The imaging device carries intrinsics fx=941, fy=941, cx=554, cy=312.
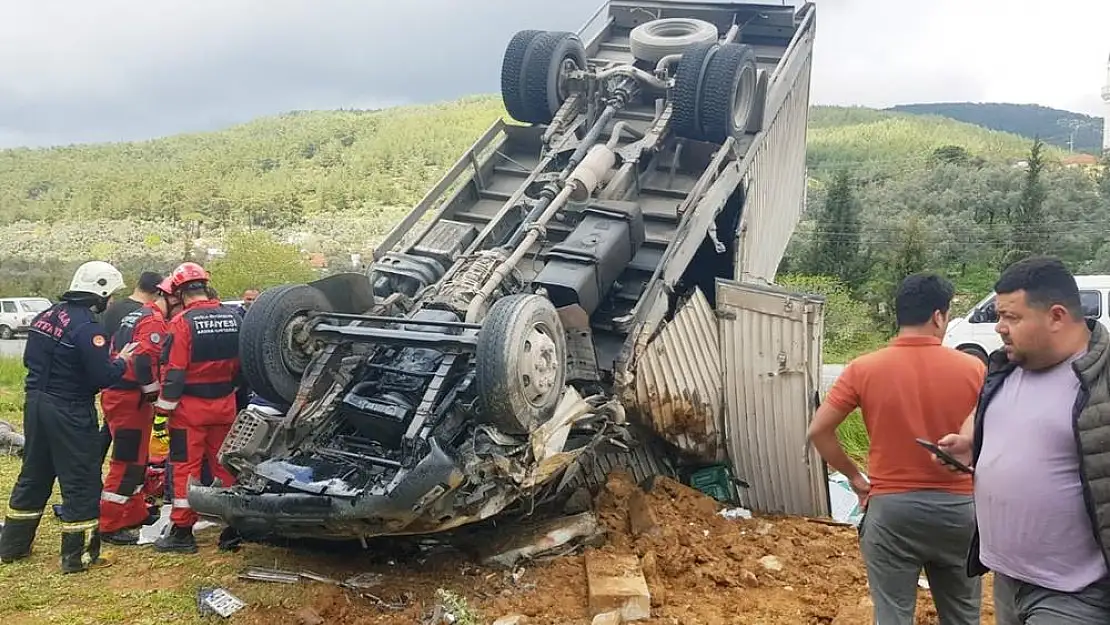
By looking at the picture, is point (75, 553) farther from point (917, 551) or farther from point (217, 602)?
point (917, 551)

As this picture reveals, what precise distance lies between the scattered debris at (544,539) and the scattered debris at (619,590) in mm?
346

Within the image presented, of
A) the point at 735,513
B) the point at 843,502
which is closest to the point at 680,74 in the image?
the point at 735,513

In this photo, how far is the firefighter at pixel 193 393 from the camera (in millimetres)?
4926

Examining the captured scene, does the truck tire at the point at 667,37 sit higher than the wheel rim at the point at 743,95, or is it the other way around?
the truck tire at the point at 667,37

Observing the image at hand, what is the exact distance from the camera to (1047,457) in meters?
2.26

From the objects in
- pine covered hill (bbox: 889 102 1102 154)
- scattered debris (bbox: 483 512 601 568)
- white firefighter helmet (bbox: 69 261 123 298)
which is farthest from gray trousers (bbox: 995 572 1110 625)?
pine covered hill (bbox: 889 102 1102 154)

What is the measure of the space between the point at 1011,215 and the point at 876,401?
1473 inches

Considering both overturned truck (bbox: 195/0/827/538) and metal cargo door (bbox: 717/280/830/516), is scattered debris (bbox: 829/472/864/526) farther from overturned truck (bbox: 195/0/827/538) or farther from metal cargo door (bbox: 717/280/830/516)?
overturned truck (bbox: 195/0/827/538)

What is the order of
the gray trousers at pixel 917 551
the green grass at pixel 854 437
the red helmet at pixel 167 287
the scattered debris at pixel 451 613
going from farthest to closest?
the green grass at pixel 854 437
the red helmet at pixel 167 287
the scattered debris at pixel 451 613
the gray trousers at pixel 917 551

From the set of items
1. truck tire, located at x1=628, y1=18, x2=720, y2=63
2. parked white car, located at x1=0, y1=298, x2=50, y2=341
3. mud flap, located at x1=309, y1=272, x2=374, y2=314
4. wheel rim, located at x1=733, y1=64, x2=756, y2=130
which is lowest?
parked white car, located at x1=0, y1=298, x2=50, y2=341

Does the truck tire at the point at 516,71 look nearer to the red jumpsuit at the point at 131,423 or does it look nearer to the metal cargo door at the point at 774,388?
the metal cargo door at the point at 774,388

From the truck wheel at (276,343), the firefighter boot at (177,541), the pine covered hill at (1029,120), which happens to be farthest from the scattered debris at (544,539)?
the pine covered hill at (1029,120)

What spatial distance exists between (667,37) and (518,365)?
4.29 m

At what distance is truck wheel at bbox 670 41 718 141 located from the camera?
637 cm
